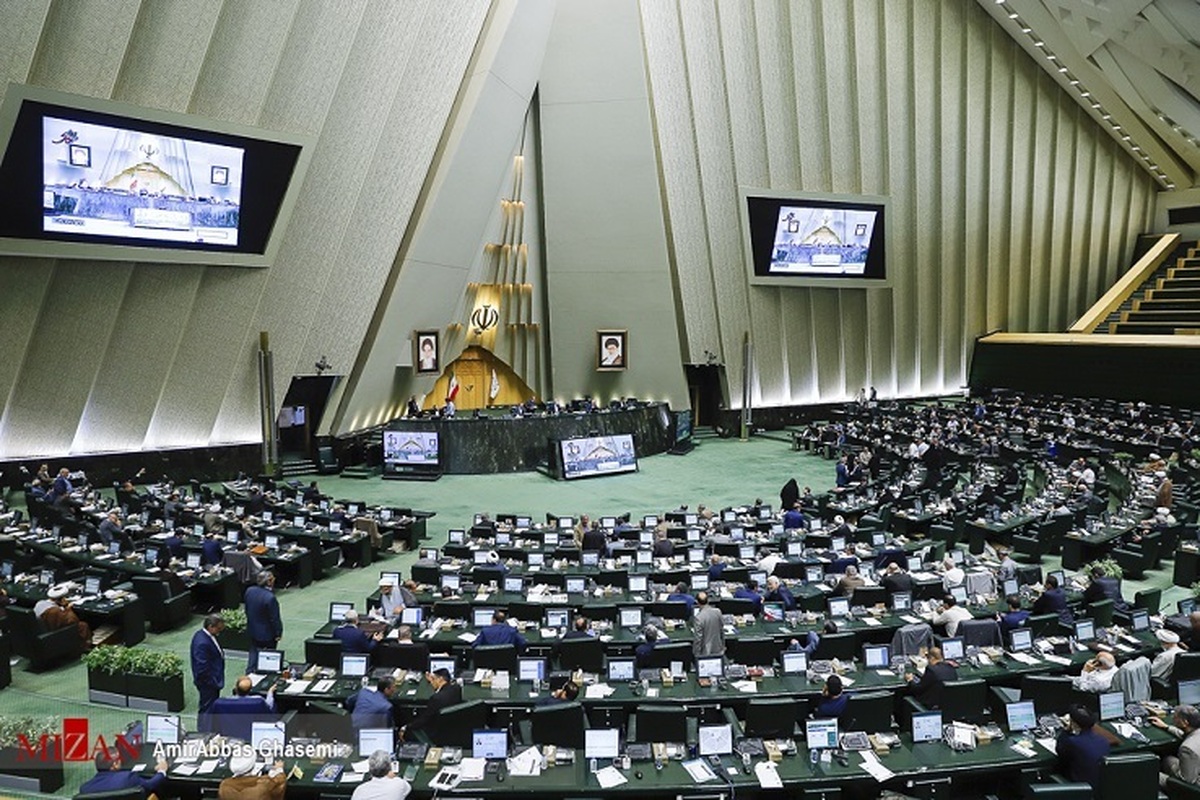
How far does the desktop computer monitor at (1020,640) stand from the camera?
970 centimetres

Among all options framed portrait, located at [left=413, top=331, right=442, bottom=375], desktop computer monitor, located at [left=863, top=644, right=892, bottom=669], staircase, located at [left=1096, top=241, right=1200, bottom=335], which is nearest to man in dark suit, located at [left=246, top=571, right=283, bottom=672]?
desktop computer monitor, located at [left=863, top=644, right=892, bottom=669]

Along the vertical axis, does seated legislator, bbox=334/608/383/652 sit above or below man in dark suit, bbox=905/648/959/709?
above

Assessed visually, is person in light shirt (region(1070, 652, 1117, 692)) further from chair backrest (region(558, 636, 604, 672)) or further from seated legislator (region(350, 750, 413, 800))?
seated legislator (region(350, 750, 413, 800))

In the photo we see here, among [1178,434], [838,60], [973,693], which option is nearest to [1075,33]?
[838,60]

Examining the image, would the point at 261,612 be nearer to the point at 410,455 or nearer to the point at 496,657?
the point at 496,657

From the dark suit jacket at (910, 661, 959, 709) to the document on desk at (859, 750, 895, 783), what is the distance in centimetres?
A: 120

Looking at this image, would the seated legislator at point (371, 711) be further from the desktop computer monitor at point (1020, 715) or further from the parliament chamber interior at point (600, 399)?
the desktop computer monitor at point (1020, 715)

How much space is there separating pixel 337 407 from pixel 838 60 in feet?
71.2

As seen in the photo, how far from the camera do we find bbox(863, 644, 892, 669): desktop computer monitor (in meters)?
9.30

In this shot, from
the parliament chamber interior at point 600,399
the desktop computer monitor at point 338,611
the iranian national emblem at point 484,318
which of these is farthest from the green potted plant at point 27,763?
the iranian national emblem at point 484,318

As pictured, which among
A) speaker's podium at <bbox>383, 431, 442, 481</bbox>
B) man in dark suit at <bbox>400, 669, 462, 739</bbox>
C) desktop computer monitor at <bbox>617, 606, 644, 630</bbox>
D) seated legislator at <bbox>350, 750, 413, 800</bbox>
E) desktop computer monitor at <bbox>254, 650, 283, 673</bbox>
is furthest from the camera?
speaker's podium at <bbox>383, 431, 442, 481</bbox>

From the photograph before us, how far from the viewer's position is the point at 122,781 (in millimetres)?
6715

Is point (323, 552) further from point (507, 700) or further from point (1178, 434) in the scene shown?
point (1178, 434)

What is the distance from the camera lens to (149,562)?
13.8 meters
